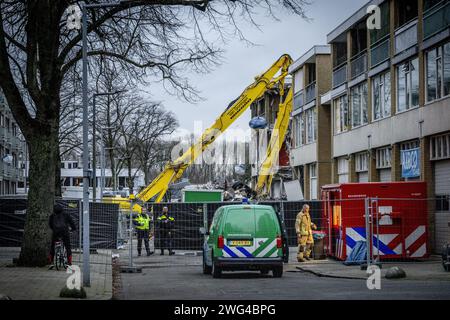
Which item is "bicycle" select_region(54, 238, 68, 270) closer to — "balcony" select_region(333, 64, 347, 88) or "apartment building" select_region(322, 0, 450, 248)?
"apartment building" select_region(322, 0, 450, 248)

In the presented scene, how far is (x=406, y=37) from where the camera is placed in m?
33.4

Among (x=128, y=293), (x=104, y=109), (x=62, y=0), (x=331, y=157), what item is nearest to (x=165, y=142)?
(x=104, y=109)

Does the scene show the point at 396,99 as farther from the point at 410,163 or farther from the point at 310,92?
the point at 310,92

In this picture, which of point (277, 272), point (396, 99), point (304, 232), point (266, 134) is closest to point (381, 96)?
point (396, 99)

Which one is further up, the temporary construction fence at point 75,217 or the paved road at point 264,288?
the temporary construction fence at point 75,217

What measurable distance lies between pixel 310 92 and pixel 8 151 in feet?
138

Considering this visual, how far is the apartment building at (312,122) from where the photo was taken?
50.0 meters

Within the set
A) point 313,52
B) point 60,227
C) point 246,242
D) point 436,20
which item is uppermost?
point 313,52

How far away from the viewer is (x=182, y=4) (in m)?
22.9

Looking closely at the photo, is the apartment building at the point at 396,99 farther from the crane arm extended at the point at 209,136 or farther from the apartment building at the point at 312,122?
the crane arm extended at the point at 209,136

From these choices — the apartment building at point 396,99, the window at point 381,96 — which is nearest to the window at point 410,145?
the apartment building at point 396,99

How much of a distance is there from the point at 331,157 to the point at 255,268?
28.2 metres

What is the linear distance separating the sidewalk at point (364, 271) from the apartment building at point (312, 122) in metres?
24.3
